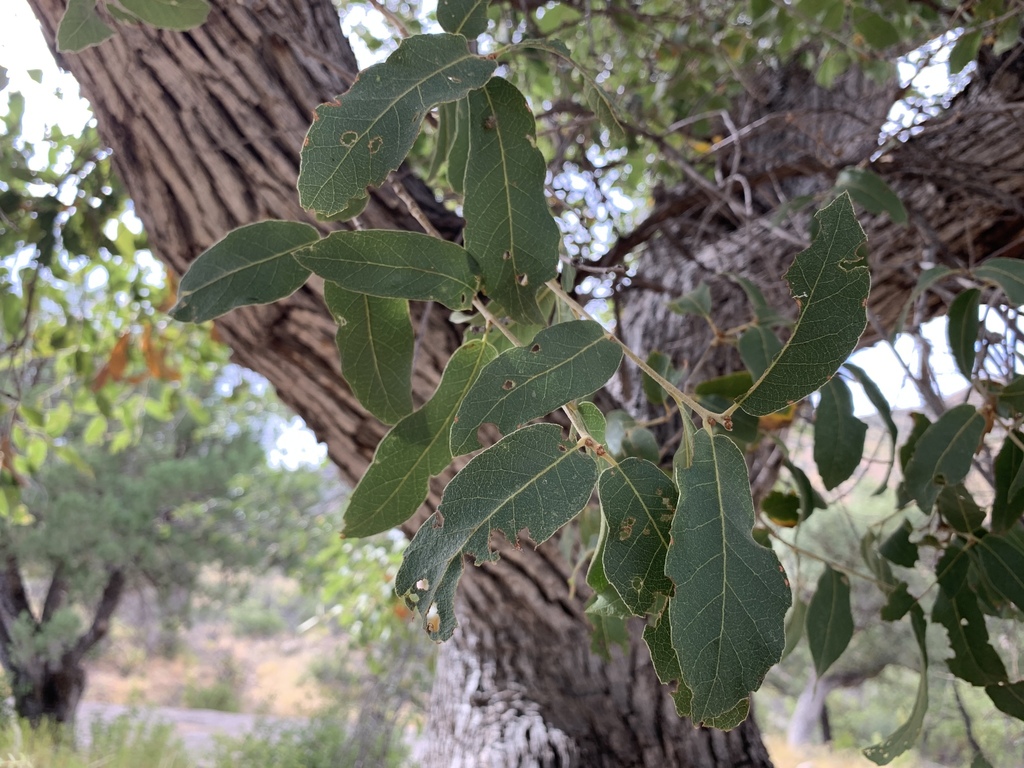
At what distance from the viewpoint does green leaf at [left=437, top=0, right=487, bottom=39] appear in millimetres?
450

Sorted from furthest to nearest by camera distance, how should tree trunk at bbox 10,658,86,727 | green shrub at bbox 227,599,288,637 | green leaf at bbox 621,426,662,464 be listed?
green shrub at bbox 227,599,288,637, tree trunk at bbox 10,658,86,727, green leaf at bbox 621,426,662,464

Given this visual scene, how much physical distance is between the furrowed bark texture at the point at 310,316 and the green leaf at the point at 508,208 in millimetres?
379

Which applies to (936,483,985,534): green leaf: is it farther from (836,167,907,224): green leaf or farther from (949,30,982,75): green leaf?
(949,30,982,75): green leaf

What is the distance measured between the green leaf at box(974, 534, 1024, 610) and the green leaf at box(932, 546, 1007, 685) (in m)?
0.02

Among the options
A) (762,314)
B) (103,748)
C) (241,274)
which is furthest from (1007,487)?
(103,748)

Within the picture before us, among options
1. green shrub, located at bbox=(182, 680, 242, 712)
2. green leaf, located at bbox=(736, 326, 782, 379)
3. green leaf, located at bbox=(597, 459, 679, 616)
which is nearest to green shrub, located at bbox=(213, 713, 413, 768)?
green shrub, located at bbox=(182, 680, 242, 712)

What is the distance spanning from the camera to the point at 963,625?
0.63 meters

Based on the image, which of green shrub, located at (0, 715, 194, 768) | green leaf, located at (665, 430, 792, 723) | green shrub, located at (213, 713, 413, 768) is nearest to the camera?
green leaf, located at (665, 430, 792, 723)

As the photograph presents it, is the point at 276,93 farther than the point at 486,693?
No

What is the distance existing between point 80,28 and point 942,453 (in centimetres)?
72

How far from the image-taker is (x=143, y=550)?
24.1ft

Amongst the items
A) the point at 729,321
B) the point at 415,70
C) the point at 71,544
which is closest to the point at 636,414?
the point at 729,321

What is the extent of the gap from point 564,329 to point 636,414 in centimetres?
69

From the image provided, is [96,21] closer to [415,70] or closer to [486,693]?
[415,70]
